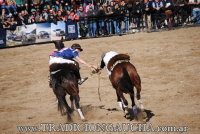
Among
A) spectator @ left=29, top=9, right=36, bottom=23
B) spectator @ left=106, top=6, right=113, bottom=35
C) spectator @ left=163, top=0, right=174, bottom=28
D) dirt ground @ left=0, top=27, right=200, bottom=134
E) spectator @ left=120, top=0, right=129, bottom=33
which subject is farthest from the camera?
spectator @ left=106, top=6, right=113, bottom=35

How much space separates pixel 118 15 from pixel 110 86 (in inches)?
435

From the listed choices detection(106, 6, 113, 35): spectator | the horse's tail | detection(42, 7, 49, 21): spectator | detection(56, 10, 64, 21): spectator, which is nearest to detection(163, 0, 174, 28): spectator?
detection(106, 6, 113, 35): spectator

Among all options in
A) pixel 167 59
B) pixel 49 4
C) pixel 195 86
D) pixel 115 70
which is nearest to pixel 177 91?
pixel 195 86

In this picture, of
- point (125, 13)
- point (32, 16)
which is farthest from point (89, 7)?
point (32, 16)

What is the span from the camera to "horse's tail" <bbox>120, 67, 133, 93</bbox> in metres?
9.44

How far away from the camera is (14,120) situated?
11.3 meters

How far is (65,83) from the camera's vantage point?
9883 mm

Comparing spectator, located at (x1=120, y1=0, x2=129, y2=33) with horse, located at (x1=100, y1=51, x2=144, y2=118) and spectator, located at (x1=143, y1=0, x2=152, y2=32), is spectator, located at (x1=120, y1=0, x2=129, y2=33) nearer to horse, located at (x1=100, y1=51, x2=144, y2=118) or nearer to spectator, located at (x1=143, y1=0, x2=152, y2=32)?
spectator, located at (x1=143, y1=0, x2=152, y2=32)

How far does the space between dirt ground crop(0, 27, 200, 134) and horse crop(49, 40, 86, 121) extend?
1.76 ft

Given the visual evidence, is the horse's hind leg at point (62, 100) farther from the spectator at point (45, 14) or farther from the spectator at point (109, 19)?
the spectator at point (109, 19)

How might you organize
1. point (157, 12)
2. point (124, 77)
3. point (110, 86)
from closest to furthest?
point (124, 77)
point (110, 86)
point (157, 12)

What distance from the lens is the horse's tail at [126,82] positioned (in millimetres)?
9438

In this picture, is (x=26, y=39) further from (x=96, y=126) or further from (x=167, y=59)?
(x=96, y=126)

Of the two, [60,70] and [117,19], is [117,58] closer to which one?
[60,70]
